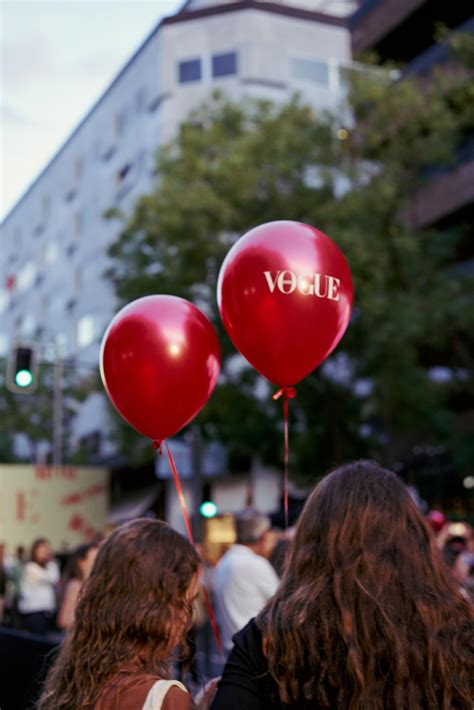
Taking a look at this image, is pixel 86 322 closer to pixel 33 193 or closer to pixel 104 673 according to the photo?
pixel 33 193

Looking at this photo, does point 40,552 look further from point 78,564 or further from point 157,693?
point 157,693

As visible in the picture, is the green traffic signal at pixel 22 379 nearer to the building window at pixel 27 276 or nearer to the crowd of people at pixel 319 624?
the crowd of people at pixel 319 624

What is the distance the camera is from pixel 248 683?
80.0 inches

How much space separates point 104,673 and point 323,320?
170cm

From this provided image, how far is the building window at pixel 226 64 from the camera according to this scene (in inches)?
1291

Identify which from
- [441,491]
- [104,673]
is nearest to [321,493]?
[104,673]

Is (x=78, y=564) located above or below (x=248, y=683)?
below

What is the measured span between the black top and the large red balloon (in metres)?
1.65

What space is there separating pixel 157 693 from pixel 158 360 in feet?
5.53

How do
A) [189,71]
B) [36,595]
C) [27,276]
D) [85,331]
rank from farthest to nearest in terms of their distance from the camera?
1. [27,276]
2. [85,331]
3. [189,71]
4. [36,595]

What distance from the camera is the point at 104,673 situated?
2.40 meters

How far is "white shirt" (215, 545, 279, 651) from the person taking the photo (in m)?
5.60

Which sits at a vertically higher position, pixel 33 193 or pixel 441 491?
pixel 33 193

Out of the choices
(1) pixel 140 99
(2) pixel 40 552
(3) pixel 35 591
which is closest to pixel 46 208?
(1) pixel 140 99
